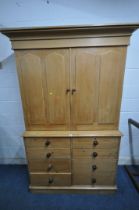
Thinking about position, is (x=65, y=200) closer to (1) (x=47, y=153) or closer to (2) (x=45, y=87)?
(1) (x=47, y=153)

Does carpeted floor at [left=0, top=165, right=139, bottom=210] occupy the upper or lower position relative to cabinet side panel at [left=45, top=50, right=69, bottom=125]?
lower

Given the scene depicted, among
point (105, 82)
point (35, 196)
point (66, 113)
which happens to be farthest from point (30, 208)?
point (105, 82)

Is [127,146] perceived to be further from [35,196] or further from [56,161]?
[35,196]

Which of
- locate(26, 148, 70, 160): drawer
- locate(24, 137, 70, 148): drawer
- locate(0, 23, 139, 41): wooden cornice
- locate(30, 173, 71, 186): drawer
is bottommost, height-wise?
locate(30, 173, 71, 186): drawer

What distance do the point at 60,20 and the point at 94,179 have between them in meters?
1.98

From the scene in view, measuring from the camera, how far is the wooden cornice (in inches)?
46.0

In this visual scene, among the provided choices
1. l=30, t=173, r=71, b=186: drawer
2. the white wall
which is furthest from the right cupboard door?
l=30, t=173, r=71, b=186: drawer

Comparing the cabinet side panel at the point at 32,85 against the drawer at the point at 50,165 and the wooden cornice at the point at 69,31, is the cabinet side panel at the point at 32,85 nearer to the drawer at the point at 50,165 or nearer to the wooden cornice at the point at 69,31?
the wooden cornice at the point at 69,31

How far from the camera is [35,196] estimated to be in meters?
1.69

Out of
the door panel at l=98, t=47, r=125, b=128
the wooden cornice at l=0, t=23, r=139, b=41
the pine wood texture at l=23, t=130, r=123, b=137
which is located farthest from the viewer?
the pine wood texture at l=23, t=130, r=123, b=137

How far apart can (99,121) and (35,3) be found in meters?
1.57

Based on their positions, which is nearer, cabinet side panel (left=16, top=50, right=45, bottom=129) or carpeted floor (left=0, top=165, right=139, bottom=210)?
cabinet side panel (left=16, top=50, right=45, bottom=129)

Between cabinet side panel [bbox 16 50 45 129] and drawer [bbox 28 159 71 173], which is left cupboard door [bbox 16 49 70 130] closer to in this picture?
cabinet side panel [bbox 16 50 45 129]

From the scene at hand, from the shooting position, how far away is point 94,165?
63.2 inches
